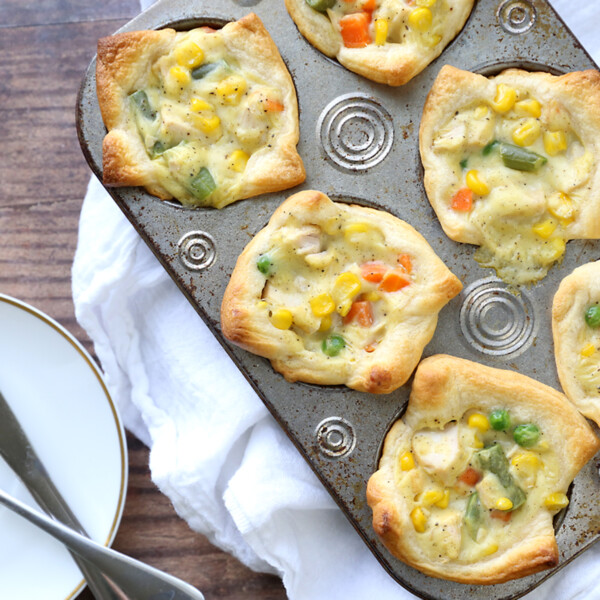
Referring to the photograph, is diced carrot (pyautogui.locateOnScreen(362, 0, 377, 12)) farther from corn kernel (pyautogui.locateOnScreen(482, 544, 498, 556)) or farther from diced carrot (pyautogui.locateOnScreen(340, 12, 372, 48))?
corn kernel (pyautogui.locateOnScreen(482, 544, 498, 556))

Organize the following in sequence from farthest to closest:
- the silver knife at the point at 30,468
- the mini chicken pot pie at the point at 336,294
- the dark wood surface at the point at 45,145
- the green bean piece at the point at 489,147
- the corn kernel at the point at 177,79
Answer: the dark wood surface at the point at 45,145
the silver knife at the point at 30,468
the green bean piece at the point at 489,147
the corn kernel at the point at 177,79
the mini chicken pot pie at the point at 336,294

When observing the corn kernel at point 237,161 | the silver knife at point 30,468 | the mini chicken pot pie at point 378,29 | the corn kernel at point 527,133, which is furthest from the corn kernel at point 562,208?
the silver knife at point 30,468

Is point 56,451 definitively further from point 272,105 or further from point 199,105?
point 272,105

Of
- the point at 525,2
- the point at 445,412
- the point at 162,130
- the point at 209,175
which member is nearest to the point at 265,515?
the point at 445,412

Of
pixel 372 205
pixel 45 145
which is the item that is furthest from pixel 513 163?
pixel 45 145

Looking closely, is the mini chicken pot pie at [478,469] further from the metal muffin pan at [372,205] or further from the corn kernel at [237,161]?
the corn kernel at [237,161]

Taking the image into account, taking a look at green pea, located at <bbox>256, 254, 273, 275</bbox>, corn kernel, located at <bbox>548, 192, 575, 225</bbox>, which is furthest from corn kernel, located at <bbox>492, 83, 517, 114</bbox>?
green pea, located at <bbox>256, 254, 273, 275</bbox>
